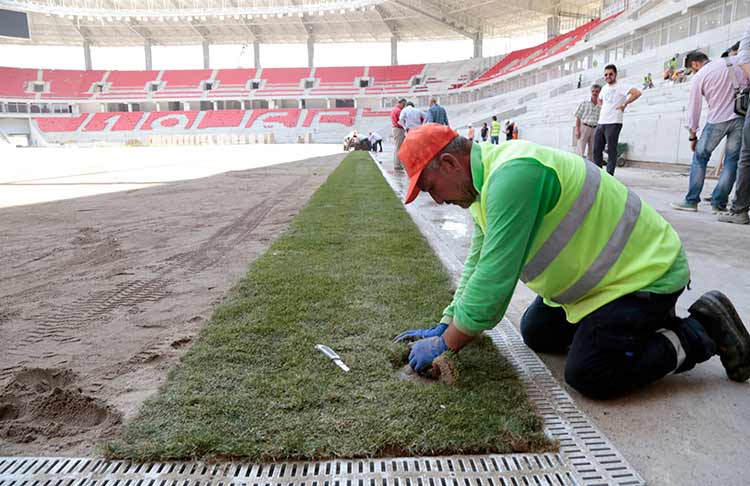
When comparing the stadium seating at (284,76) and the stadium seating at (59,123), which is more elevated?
the stadium seating at (284,76)

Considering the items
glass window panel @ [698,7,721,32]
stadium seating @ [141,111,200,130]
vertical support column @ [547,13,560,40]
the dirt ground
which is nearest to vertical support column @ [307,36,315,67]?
stadium seating @ [141,111,200,130]

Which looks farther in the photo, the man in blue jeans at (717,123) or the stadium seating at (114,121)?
the stadium seating at (114,121)

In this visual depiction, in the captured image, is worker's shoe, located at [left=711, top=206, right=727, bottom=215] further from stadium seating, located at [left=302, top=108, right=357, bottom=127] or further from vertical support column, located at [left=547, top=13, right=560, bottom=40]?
stadium seating, located at [left=302, top=108, right=357, bottom=127]

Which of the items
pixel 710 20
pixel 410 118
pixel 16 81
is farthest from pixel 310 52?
pixel 410 118

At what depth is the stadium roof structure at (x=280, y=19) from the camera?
1869 inches

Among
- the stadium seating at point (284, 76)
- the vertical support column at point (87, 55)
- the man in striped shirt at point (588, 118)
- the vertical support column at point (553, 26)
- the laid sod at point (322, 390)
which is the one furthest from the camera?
the vertical support column at point (87, 55)

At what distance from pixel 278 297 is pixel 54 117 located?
2581 inches

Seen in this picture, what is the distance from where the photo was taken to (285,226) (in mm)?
5766

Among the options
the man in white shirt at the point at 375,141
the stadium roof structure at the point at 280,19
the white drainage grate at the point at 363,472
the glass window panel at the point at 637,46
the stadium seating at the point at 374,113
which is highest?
the stadium roof structure at the point at 280,19

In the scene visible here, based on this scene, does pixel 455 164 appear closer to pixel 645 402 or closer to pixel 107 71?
pixel 645 402

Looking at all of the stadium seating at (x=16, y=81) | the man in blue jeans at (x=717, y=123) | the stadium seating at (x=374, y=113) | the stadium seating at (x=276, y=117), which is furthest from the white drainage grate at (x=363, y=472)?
the stadium seating at (x=16, y=81)

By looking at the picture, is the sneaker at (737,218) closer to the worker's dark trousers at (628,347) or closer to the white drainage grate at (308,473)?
the worker's dark trousers at (628,347)

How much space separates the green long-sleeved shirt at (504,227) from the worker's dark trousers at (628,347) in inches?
16.9

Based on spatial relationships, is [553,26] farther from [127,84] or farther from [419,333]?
[419,333]
